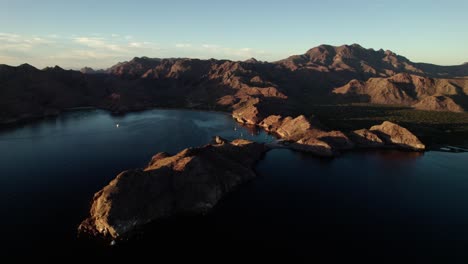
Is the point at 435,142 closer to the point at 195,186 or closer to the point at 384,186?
the point at 384,186

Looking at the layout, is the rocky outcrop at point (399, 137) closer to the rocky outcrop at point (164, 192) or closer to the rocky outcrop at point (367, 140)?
the rocky outcrop at point (367, 140)

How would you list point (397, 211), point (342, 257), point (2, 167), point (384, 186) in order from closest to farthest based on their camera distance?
point (342, 257), point (397, 211), point (384, 186), point (2, 167)

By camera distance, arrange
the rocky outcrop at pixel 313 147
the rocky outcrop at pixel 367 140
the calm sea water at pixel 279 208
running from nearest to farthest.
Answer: the calm sea water at pixel 279 208, the rocky outcrop at pixel 313 147, the rocky outcrop at pixel 367 140

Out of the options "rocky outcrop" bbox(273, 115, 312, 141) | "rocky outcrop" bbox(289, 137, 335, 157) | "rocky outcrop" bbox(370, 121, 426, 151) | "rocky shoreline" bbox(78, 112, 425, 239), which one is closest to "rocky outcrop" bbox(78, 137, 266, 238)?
"rocky shoreline" bbox(78, 112, 425, 239)

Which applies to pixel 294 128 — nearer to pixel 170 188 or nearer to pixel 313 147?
pixel 313 147

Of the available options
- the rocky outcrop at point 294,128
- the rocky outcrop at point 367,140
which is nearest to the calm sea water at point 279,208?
the rocky outcrop at point 367,140

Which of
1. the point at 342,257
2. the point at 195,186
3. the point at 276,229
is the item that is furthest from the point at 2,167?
the point at 342,257

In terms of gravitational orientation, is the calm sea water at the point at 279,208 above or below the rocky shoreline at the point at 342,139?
below
